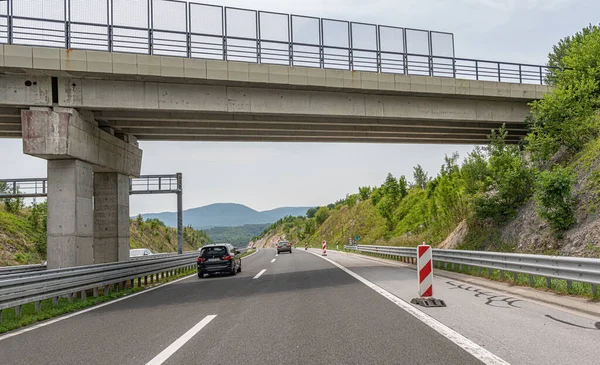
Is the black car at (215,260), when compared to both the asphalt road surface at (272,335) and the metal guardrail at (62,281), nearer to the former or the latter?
the metal guardrail at (62,281)

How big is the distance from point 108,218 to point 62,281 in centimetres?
791

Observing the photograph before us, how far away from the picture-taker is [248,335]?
683cm

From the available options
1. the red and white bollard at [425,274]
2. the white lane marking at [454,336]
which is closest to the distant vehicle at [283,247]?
the white lane marking at [454,336]

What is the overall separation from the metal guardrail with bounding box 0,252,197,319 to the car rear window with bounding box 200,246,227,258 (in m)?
2.40

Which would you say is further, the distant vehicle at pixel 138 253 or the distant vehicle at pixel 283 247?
the distant vehicle at pixel 283 247

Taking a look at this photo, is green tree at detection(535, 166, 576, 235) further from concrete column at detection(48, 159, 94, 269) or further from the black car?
concrete column at detection(48, 159, 94, 269)

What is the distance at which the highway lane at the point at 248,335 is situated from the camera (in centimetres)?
554

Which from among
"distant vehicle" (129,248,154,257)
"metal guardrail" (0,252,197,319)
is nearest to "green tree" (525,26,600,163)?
"metal guardrail" (0,252,197,319)

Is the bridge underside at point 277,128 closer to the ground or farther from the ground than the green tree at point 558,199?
farther from the ground

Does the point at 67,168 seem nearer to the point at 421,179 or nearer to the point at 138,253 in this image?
the point at 138,253

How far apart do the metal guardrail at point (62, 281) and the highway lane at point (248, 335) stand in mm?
1211

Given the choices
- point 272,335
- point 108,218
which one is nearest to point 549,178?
point 272,335

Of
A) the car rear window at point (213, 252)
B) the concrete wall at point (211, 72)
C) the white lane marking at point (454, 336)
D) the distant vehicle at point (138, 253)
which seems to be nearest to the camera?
the white lane marking at point (454, 336)

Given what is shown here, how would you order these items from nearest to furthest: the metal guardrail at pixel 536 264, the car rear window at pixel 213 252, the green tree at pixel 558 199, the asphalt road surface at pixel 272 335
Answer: the asphalt road surface at pixel 272 335 → the metal guardrail at pixel 536 264 → the green tree at pixel 558 199 → the car rear window at pixel 213 252
